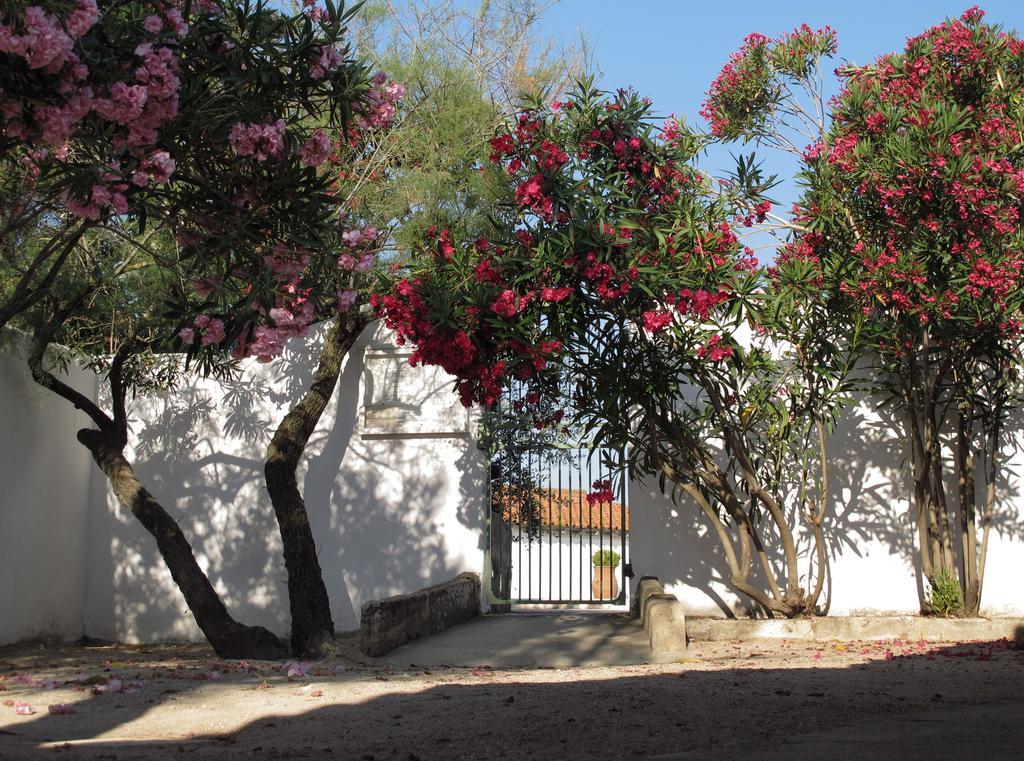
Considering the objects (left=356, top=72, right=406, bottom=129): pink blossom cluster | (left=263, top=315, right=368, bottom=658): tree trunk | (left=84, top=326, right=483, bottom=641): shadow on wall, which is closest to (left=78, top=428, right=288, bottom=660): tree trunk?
(left=263, top=315, right=368, bottom=658): tree trunk

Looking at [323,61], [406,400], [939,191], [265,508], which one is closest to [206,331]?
[323,61]

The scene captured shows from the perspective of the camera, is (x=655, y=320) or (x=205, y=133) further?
(x=655, y=320)

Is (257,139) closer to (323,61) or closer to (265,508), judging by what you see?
(323,61)

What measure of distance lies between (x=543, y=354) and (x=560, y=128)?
1828 mm

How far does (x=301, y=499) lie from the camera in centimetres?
963

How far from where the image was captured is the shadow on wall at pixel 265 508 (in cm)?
1047

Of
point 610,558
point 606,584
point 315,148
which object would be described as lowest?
point 606,584

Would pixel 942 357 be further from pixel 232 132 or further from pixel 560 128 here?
pixel 232 132

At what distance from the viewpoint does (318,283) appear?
5.14m

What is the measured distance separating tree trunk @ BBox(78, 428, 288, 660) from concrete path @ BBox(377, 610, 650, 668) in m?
1.15

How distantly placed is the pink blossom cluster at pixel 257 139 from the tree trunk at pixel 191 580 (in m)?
5.26

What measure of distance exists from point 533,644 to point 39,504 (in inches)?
193

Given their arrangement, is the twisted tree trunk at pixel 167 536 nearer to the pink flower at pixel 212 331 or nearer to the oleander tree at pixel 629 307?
the oleander tree at pixel 629 307

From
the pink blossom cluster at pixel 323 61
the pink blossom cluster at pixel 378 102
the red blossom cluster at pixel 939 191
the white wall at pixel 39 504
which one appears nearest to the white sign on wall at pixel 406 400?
the white wall at pixel 39 504
